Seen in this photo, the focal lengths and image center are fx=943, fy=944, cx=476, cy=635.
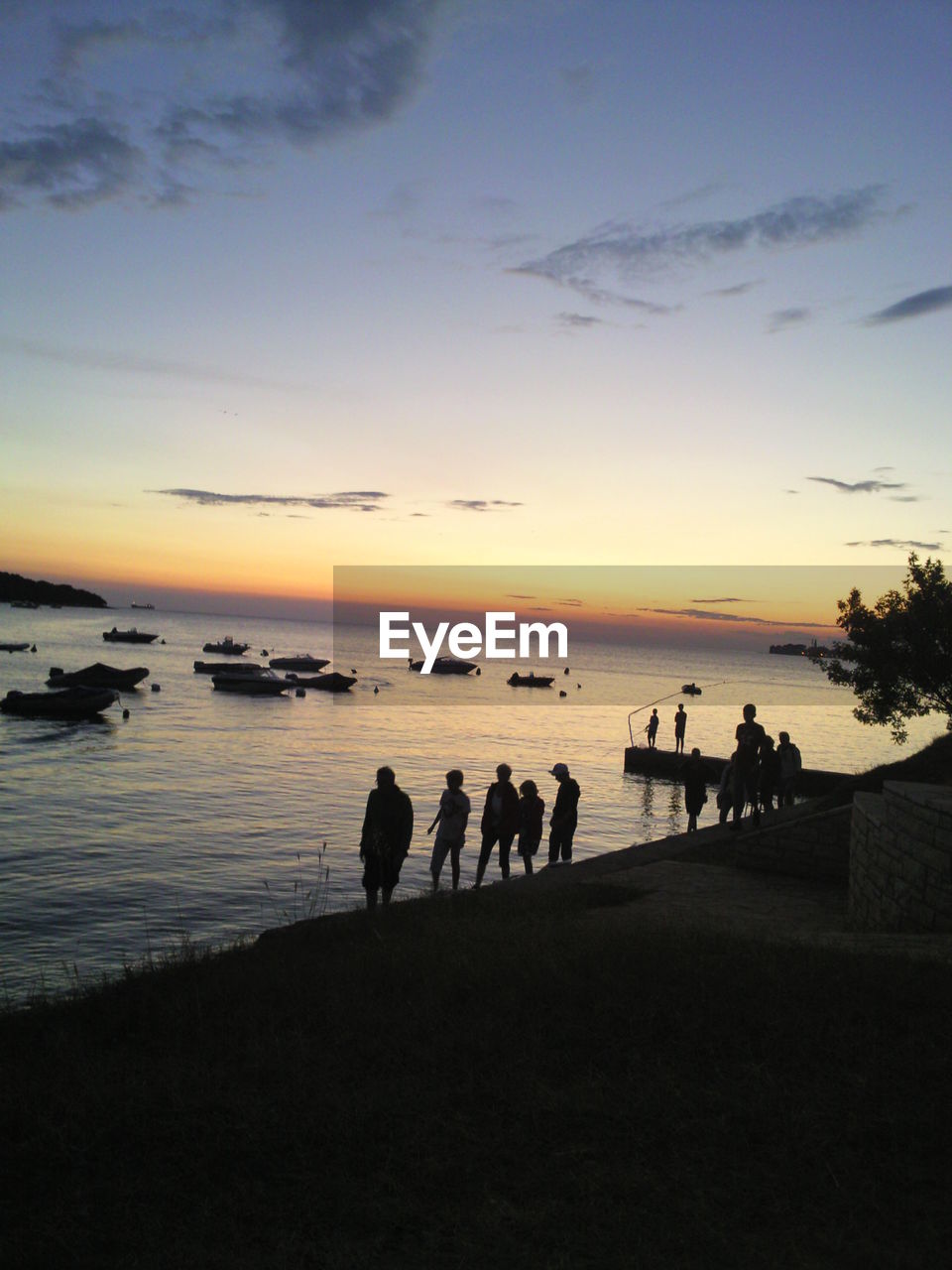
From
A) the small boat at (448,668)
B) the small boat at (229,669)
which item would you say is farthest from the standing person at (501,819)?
the small boat at (448,668)

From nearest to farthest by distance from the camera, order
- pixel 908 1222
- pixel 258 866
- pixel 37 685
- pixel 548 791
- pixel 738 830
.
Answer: pixel 908 1222 < pixel 738 830 < pixel 258 866 < pixel 548 791 < pixel 37 685

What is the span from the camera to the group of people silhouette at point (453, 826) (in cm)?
1115

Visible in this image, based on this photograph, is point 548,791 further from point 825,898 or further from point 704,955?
point 704,955

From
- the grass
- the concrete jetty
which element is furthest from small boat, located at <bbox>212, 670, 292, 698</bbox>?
the grass

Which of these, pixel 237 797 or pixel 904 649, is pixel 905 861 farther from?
pixel 237 797

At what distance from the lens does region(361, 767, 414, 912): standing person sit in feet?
36.4

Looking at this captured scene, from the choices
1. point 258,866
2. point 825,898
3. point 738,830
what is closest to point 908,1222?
point 825,898

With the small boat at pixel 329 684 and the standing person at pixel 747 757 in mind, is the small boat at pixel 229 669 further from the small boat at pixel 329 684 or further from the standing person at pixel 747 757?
the standing person at pixel 747 757

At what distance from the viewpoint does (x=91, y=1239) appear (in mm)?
3980

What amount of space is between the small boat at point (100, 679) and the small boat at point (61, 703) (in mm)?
12435

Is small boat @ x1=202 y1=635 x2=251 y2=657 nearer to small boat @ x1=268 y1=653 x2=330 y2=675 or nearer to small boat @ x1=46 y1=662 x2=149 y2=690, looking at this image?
small boat @ x1=268 y1=653 x2=330 y2=675

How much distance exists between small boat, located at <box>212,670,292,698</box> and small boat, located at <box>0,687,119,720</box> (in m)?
22.5

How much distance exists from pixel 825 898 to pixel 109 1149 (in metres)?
10.1

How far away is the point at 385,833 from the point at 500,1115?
6271 mm
